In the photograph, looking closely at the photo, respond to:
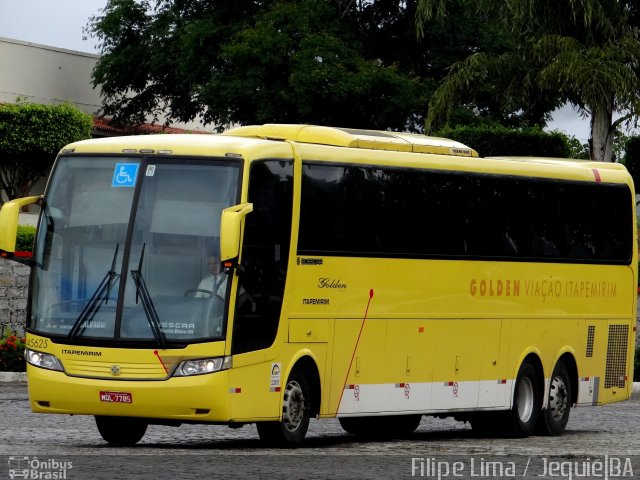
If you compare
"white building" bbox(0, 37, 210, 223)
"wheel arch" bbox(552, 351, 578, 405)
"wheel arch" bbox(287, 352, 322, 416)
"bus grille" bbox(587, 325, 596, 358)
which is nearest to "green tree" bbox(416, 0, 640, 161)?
"bus grille" bbox(587, 325, 596, 358)

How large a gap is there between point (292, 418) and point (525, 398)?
16.9ft

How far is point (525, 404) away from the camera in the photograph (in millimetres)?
20922

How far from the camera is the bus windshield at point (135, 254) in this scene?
1574 centimetres

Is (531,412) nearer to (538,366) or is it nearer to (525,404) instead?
(525,404)

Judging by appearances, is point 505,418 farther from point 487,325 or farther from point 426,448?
point 426,448

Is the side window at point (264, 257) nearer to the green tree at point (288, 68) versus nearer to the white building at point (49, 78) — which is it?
the green tree at point (288, 68)

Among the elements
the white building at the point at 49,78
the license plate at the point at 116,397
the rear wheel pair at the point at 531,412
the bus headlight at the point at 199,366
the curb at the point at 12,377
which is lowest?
the curb at the point at 12,377

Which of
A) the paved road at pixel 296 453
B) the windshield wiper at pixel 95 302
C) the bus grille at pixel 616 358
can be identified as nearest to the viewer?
the paved road at pixel 296 453

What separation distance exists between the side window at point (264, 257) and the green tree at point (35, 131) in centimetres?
3834

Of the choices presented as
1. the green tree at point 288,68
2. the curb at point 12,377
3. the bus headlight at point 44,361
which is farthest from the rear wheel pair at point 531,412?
the green tree at point 288,68

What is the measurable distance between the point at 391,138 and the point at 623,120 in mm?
20196

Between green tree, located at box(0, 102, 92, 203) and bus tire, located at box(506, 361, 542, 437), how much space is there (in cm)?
3519

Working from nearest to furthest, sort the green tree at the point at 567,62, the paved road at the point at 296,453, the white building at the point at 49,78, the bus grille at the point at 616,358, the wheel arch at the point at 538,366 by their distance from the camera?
the paved road at the point at 296,453 < the wheel arch at the point at 538,366 < the bus grille at the point at 616,358 < the green tree at the point at 567,62 < the white building at the point at 49,78

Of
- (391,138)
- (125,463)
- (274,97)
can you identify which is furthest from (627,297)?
(274,97)
